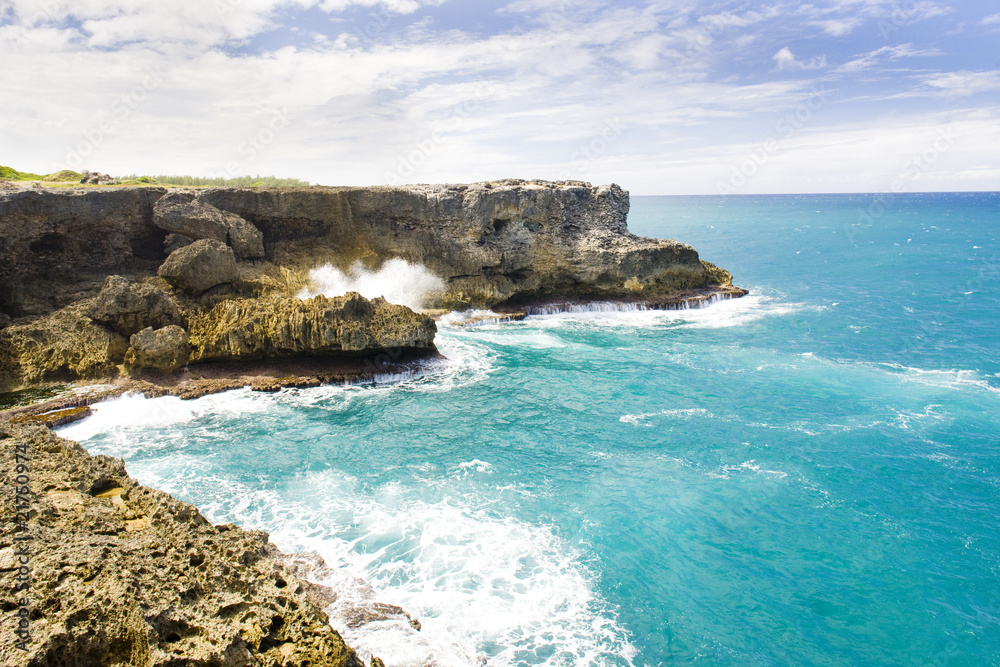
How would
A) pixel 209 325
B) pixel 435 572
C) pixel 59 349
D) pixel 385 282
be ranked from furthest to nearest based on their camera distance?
pixel 385 282 < pixel 209 325 < pixel 59 349 < pixel 435 572

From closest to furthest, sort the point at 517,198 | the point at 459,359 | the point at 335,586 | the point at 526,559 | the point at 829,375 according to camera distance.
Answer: the point at 335,586, the point at 526,559, the point at 829,375, the point at 459,359, the point at 517,198

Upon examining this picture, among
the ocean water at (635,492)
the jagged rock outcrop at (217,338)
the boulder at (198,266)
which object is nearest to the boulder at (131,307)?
the jagged rock outcrop at (217,338)

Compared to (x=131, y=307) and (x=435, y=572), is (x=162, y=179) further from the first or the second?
(x=435, y=572)

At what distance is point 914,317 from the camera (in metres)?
41.2

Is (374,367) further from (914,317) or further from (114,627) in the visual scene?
(914,317)

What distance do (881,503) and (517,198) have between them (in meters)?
32.2

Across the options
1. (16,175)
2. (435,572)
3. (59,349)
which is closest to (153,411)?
(59,349)

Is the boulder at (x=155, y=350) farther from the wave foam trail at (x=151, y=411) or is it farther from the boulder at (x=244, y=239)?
the boulder at (x=244, y=239)

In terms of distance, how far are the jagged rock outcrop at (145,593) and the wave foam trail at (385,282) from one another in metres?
28.5

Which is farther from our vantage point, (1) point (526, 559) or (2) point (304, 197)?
(2) point (304, 197)

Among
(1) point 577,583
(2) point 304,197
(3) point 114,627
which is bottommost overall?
(1) point 577,583

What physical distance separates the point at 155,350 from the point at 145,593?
71.8 feet

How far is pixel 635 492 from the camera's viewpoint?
1864cm

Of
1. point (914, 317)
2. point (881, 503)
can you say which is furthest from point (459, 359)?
point (914, 317)
